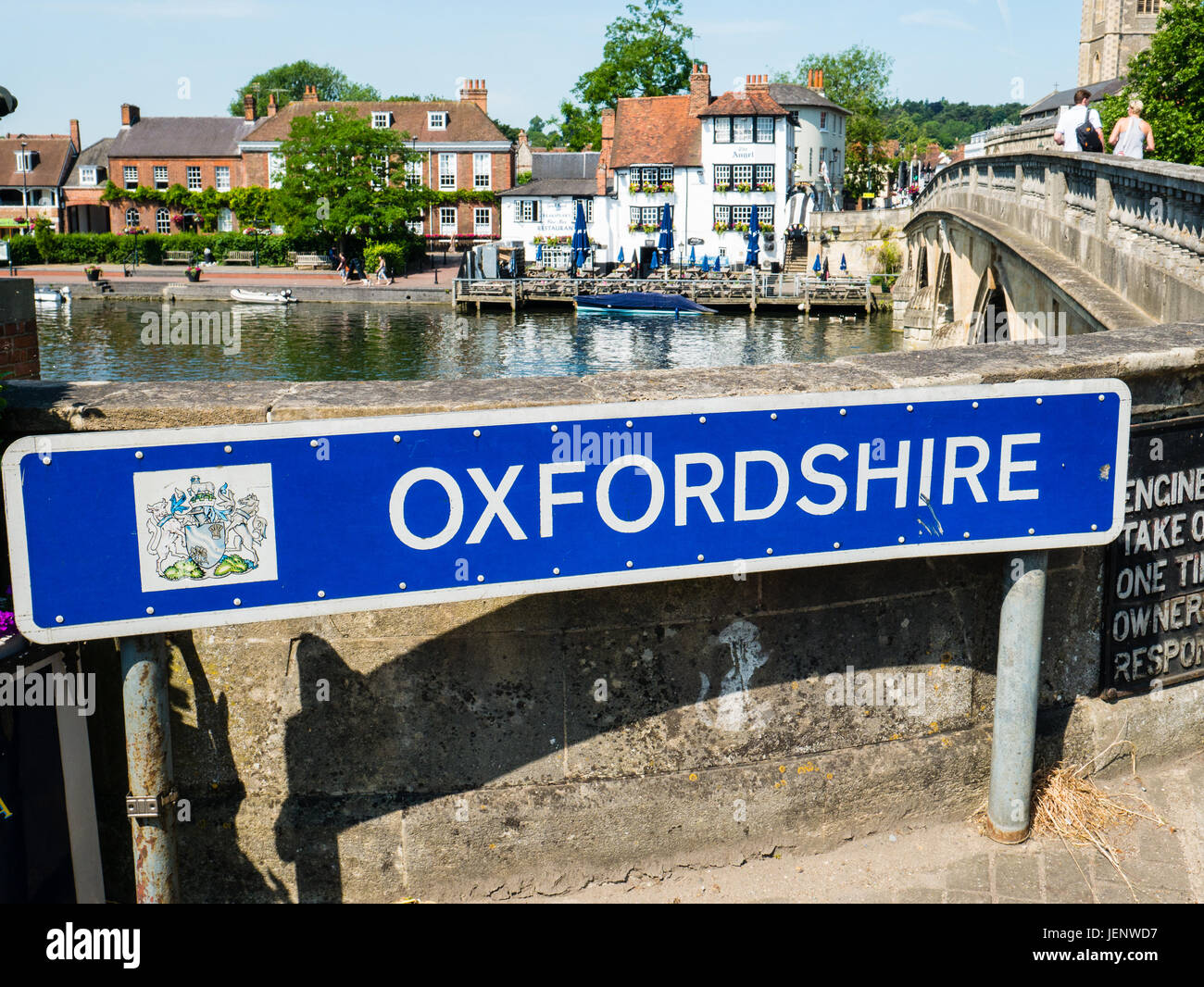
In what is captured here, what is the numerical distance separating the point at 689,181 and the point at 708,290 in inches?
502

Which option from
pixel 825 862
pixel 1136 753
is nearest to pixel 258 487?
pixel 825 862

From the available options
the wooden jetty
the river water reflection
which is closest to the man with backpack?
the river water reflection

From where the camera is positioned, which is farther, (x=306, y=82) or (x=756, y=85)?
(x=306, y=82)

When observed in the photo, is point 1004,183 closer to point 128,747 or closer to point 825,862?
point 825,862

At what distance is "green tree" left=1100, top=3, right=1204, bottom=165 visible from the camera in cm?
4106

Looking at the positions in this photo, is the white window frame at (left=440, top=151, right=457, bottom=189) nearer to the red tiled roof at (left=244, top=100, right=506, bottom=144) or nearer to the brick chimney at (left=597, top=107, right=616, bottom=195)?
the red tiled roof at (left=244, top=100, right=506, bottom=144)

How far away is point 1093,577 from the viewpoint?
3980mm

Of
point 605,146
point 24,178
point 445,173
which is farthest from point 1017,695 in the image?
point 24,178

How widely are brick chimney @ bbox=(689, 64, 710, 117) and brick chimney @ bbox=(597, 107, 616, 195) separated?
19.9 feet

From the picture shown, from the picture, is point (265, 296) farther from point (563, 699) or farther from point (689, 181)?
point (563, 699)

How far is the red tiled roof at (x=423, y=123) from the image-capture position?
81.0 metres

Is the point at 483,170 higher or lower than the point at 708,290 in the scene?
higher

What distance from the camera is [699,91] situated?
70.4m
